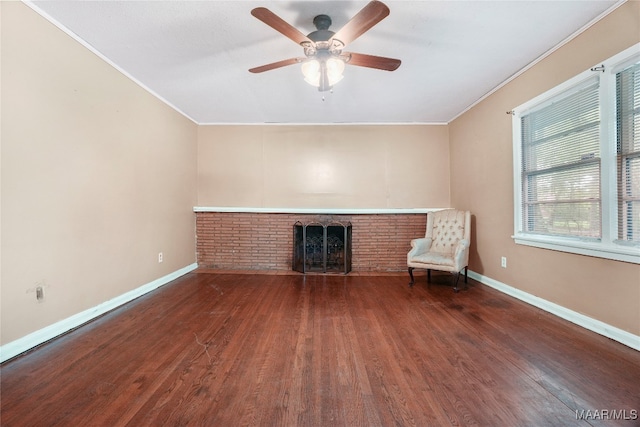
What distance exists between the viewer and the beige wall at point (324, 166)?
4.40m

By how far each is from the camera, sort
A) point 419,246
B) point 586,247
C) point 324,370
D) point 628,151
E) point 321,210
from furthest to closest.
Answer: point 321,210
point 419,246
point 586,247
point 628,151
point 324,370

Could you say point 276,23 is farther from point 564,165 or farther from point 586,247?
point 586,247

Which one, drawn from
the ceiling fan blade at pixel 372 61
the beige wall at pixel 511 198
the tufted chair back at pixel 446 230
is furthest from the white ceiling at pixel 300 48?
the tufted chair back at pixel 446 230

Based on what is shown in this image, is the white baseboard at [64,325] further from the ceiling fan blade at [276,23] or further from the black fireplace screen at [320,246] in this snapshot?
the ceiling fan blade at [276,23]

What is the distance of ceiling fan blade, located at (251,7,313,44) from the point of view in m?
1.58

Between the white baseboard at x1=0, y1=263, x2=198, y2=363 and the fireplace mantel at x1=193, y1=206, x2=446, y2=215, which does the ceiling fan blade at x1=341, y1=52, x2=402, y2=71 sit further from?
the white baseboard at x1=0, y1=263, x2=198, y2=363

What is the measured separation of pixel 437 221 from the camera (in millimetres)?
3893

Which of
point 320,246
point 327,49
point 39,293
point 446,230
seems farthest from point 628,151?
point 39,293

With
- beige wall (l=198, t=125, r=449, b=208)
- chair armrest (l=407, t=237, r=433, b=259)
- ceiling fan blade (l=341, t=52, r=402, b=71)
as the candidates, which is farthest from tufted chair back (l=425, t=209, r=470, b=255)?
ceiling fan blade (l=341, t=52, r=402, b=71)

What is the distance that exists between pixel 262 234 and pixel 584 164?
4089 mm

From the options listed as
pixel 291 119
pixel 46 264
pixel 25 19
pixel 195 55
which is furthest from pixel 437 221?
pixel 25 19

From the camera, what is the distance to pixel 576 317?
2.23 metres

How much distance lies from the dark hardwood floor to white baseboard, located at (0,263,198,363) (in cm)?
9

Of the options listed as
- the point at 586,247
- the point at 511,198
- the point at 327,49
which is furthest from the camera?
the point at 511,198
